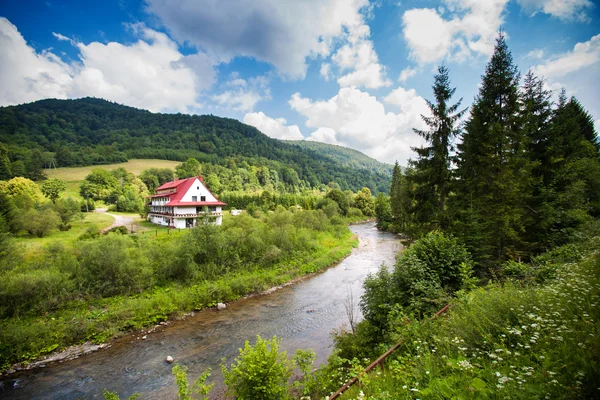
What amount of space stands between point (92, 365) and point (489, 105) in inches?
1016

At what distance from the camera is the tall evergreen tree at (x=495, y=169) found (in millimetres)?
12805

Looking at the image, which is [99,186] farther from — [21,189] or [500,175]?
[500,175]

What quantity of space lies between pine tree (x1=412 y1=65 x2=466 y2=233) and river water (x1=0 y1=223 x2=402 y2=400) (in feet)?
27.5

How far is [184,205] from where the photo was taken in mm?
38438

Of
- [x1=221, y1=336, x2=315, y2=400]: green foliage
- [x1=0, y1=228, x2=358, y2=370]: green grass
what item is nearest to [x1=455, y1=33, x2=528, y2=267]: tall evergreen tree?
[x1=221, y1=336, x2=315, y2=400]: green foliage

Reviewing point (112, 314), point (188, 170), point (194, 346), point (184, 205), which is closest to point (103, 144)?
point (188, 170)

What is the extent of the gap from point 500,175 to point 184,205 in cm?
3898

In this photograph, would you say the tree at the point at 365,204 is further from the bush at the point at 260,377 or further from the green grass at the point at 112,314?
the bush at the point at 260,377

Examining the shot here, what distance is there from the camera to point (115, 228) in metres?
29.8

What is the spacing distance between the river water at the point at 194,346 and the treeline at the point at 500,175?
8916 mm

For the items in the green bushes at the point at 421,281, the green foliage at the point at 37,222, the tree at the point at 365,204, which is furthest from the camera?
the tree at the point at 365,204

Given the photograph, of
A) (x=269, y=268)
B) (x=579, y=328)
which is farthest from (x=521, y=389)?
(x=269, y=268)

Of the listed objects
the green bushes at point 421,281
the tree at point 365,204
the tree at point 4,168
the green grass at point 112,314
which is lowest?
the green grass at point 112,314

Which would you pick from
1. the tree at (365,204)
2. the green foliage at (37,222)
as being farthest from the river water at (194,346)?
the tree at (365,204)
